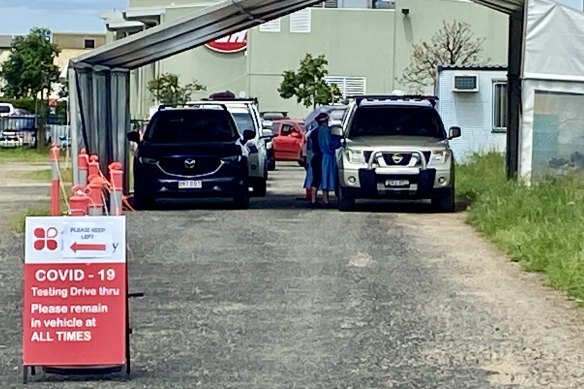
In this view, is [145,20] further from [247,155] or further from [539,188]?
[539,188]

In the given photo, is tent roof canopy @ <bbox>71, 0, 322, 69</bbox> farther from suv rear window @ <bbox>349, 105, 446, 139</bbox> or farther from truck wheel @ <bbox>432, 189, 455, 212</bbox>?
truck wheel @ <bbox>432, 189, 455, 212</bbox>

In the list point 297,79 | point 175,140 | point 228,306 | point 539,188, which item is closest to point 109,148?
point 175,140

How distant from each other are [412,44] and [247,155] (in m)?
35.1

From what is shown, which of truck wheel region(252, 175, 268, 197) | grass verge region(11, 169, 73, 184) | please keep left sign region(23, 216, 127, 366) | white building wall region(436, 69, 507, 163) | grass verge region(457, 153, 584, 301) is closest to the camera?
please keep left sign region(23, 216, 127, 366)

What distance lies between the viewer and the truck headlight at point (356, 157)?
70.8ft

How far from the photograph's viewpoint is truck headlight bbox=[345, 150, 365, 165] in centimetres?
2159

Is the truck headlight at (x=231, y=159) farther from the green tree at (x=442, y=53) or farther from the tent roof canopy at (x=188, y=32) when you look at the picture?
the green tree at (x=442, y=53)

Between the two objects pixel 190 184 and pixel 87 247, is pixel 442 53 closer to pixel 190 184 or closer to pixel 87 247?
pixel 190 184

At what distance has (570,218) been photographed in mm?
16891

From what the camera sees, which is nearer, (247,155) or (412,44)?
(247,155)

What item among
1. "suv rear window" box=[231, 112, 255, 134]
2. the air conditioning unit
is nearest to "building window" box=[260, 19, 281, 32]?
the air conditioning unit

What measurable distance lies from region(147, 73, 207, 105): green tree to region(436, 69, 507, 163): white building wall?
774 inches

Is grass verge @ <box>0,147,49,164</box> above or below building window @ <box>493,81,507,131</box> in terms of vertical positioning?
below

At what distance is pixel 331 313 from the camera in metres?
11.7
